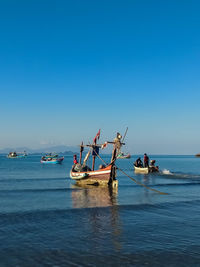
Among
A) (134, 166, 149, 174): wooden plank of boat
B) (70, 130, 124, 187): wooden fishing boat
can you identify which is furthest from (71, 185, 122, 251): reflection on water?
(134, 166, 149, 174): wooden plank of boat

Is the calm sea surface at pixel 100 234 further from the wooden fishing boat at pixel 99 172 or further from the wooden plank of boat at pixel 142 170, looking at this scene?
the wooden plank of boat at pixel 142 170

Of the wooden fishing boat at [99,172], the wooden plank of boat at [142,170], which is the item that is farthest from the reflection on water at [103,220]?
the wooden plank of boat at [142,170]

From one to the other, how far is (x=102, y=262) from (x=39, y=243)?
122 inches

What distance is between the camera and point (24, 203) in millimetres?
20016

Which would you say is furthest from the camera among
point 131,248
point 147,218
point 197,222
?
point 147,218

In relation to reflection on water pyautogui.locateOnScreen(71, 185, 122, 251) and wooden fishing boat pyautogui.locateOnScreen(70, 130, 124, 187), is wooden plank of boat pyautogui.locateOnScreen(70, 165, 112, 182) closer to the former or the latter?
wooden fishing boat pyautogui.locateOnScreen(70, 130, 124, 187)

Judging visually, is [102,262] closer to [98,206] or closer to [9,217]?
[9,217]

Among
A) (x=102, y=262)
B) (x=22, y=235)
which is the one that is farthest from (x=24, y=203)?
(x=102, y=262)

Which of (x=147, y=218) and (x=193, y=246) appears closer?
(x=193, y=246)

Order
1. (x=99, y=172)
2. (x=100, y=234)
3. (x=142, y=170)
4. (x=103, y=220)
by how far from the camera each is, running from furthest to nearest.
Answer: (x=142, y=170)
(x=99, y=172)
(x=103, y=220)
(x=100, y=234)

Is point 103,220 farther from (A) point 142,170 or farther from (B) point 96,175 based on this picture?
(A) point 142,170

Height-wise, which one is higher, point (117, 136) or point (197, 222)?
point (117, 136)

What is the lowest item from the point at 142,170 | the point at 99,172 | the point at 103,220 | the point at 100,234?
the point at 142,170

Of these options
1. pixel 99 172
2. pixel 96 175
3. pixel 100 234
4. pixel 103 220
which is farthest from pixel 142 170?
pixel 100 234
